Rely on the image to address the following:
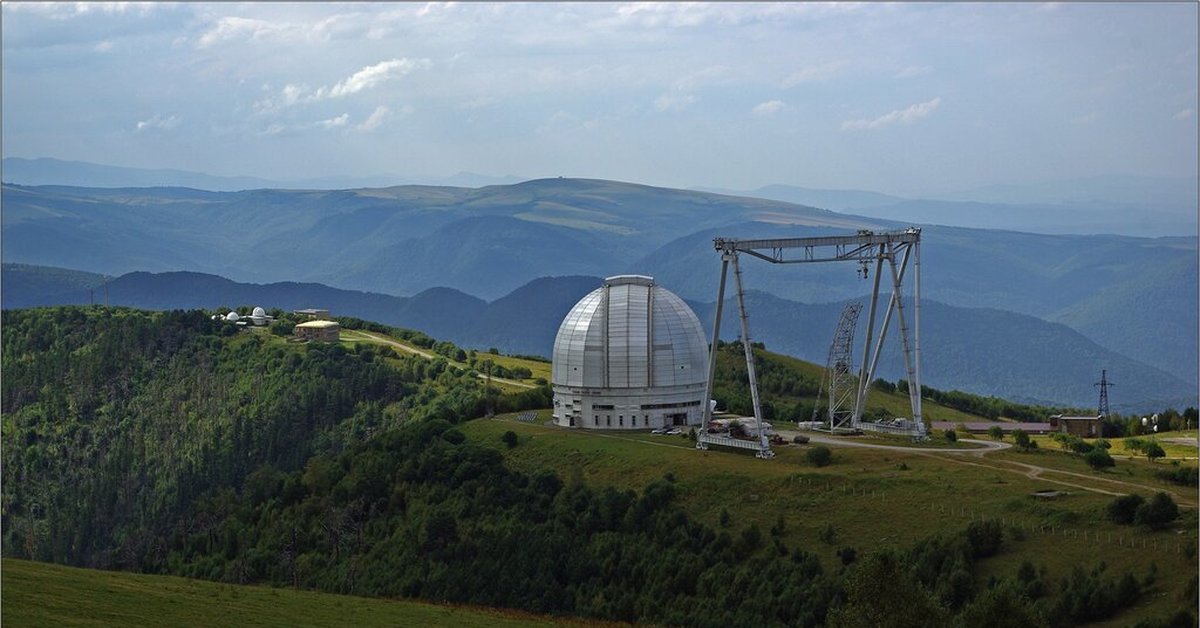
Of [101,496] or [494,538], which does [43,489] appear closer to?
[101,496]

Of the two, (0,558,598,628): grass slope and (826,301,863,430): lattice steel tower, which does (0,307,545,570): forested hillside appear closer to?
(826,301,863,430): lattice steel tower

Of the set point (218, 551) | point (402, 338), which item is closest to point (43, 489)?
point (402, 338)

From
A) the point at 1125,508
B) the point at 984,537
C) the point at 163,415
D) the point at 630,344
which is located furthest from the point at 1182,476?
the point at 163,415

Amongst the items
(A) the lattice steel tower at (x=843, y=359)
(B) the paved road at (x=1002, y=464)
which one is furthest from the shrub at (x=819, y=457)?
(A) the lattice steel tower at (x=843, y=359)

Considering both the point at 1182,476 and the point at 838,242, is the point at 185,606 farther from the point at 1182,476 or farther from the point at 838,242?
the point at 838,242

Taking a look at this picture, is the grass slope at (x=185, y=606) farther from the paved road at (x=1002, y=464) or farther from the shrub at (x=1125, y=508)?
the paved road at (x=1002, y=464)
